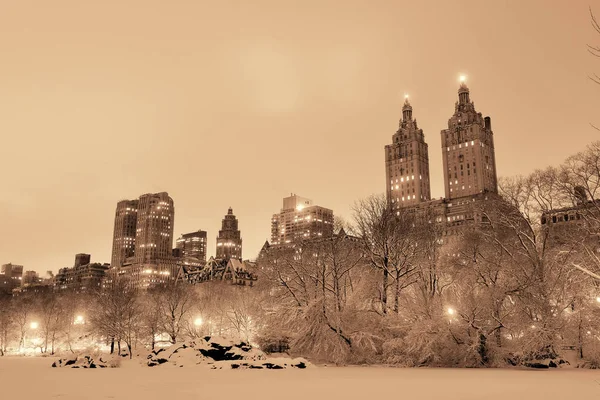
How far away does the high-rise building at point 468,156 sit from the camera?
591ft

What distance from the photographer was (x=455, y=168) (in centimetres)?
18538

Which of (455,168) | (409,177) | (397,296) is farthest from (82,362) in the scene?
(409,177)

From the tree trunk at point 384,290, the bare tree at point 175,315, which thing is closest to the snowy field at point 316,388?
the tree trunk at point 384,290

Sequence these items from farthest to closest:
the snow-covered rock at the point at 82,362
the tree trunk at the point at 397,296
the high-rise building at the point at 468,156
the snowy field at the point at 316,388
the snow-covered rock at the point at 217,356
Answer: the high-rise building at the point at 468,156, the tree trunk at the point at 397,296, the snow-covered rock at the point at 82,362, the snow-covered rock at the point at 217,356, the snowy field at the point at 316,388

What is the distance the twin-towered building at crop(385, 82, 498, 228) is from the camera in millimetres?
178250

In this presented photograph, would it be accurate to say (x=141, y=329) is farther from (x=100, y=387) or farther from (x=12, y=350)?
(x=100, y=387)

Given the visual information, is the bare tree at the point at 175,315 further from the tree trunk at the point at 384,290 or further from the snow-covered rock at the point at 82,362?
the tree trunk at the point at 384,290

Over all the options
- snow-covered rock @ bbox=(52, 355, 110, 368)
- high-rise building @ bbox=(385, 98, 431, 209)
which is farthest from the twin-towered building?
snow-covered rock @ bbox=(52, 355, 110, 368)

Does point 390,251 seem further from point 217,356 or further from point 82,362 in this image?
point 82,362

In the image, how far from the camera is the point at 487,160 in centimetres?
18475

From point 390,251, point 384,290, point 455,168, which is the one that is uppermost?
point 455,168

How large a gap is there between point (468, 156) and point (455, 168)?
20.0ft

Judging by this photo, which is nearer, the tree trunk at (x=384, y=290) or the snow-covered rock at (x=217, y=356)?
the snow-covered rock at (x=217, y=356)

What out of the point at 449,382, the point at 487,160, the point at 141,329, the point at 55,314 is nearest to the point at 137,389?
the point at 449,382
